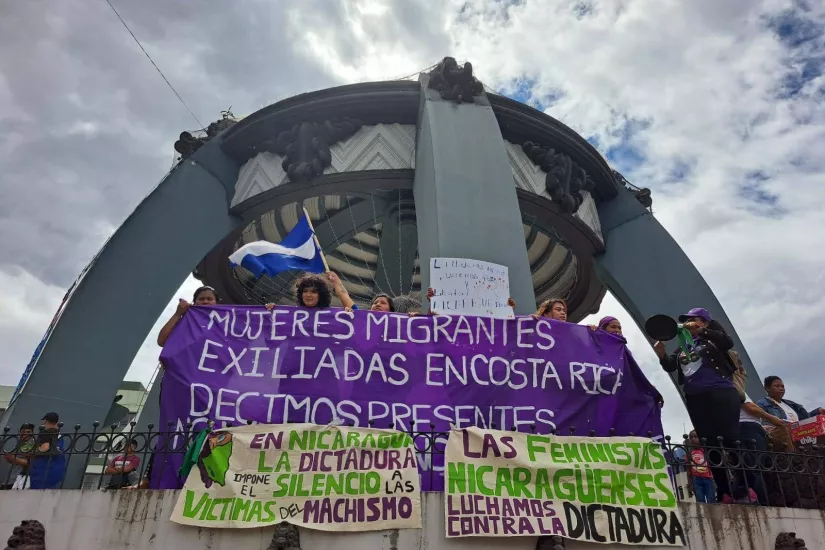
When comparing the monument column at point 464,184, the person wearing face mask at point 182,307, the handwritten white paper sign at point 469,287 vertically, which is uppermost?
the monument column at point 464,184

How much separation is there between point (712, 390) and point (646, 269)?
8.42m

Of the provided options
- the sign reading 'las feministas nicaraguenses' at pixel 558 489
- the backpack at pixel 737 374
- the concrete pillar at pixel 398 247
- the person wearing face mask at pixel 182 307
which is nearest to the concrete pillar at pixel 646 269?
the concrete pillar at pixel 398 247

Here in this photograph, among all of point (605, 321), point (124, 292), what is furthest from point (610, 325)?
point (124, 292)

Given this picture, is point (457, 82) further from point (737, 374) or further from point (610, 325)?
point (737, 374)

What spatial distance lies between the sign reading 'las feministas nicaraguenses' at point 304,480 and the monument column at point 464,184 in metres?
3.89

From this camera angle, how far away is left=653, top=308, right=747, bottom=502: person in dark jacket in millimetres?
6344

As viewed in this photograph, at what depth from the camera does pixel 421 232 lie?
1073 centimetres

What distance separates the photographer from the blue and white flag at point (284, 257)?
8.34 m

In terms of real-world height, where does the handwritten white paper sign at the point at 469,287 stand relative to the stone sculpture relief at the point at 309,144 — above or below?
below

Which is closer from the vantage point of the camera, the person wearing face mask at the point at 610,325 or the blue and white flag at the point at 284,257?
the person wearing face mask at the point at 610,325

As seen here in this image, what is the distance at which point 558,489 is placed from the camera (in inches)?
215

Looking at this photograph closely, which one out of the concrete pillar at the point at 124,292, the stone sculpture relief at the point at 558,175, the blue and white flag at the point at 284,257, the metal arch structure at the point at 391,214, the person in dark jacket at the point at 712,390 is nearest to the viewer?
the person in dark jacket at the point at 712,390

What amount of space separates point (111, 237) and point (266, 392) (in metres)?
7.77

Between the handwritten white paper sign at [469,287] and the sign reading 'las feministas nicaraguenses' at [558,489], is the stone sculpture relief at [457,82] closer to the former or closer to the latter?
the handwritten white paper sign at [469,287]
